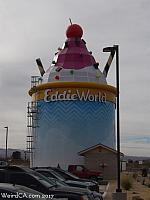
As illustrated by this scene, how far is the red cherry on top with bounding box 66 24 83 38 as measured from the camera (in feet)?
173

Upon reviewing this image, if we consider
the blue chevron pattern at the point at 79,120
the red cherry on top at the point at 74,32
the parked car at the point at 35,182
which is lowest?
the parked car at the point at 35,182

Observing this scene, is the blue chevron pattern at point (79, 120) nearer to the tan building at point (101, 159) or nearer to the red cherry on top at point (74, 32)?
the tan building at point (101, 159)

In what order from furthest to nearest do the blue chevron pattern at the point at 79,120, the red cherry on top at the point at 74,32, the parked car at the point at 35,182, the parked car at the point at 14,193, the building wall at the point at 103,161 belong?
the red cherry on top at the point at 74,32, the blue chevron pattern at the point at 79,120, the building wall at the point at 103,161, the parked car at the point at 35,182, the parked car at the point at 14,193

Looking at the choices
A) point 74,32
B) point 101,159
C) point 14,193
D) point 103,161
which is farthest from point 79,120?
point 14,193

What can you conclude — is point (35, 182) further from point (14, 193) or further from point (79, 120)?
point (79, 120)

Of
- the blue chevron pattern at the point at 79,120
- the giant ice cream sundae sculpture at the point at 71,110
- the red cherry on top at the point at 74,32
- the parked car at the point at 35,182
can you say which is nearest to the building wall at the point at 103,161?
the giant ice cream sundae sculpture at the point at 71,110

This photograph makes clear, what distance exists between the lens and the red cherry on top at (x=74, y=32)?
52.8m

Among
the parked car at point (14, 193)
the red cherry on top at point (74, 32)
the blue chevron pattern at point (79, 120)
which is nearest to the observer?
the parked car at point (14, 193)

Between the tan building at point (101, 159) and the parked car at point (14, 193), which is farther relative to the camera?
the tan building at point (101, 159)

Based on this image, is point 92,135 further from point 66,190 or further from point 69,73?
point 66,190

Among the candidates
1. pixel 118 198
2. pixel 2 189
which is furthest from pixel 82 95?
pixel 2 189

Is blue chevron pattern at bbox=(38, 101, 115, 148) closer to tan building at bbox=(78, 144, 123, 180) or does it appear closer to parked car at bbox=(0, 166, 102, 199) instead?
tan building at bbox=(78, 144, 123, 180)

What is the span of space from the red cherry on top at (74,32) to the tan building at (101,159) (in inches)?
504

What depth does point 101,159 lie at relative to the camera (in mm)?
48125
